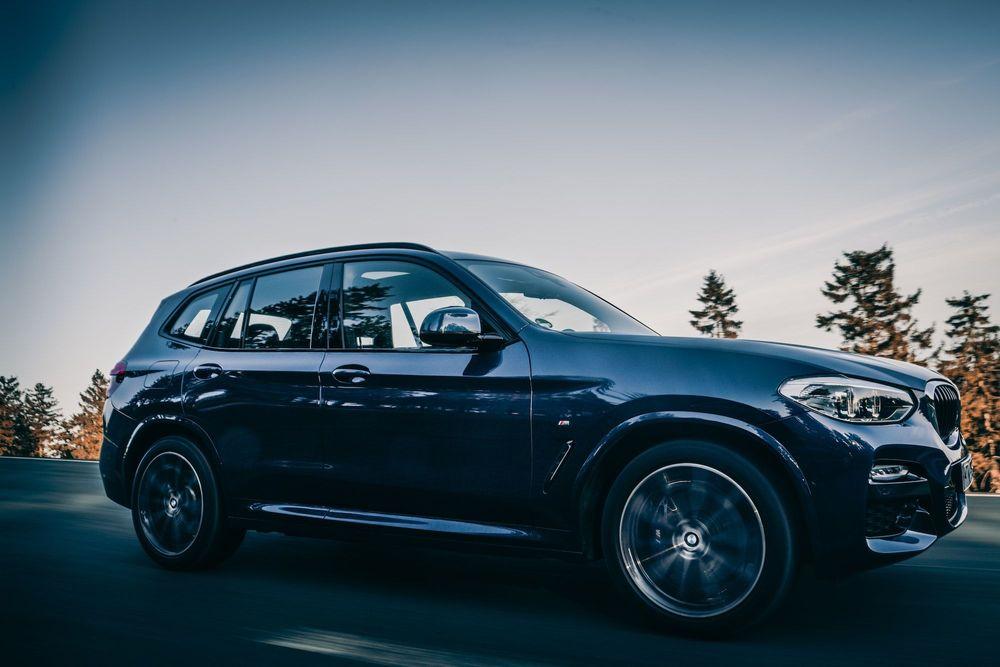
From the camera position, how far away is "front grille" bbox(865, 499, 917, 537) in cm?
327

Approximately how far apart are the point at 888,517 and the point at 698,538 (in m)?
0.76

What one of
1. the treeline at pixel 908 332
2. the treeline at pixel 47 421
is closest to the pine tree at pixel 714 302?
the treeline at pixel 908 332

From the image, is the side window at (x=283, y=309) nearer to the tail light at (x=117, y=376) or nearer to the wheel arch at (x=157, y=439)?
the wheel arch at (x=157, y=439)

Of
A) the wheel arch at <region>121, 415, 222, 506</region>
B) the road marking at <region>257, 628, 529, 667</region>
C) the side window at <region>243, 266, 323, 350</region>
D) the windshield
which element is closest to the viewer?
the road marking at <region>257, 628, 529, 667</region>

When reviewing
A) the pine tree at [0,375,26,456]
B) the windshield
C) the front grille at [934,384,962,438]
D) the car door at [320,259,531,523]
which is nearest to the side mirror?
the car door at [320,259,531,523]

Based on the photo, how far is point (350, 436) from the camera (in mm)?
4312

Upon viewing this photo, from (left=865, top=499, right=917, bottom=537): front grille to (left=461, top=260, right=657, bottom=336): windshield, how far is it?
137 centimetres

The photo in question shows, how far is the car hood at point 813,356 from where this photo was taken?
3.42 meters

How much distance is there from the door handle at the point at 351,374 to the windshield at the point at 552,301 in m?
0.78

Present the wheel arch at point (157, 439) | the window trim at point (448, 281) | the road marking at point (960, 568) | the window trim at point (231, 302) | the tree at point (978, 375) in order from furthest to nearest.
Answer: the tree at point (978, 375)
the window trim at point (231, 302)
the wheel arch at point (157, 439)
the road marking at point (960, 568)
the window trim at point (448, 281)

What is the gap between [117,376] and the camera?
5531mm

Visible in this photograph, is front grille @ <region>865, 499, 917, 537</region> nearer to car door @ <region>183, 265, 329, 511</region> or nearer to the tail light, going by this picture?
car door @ <region>183, 265, 329, 511</region>

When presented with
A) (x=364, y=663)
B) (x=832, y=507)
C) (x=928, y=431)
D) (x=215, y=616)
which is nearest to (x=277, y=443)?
(x=215, y=616)

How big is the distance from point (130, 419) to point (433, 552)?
2168 mm
